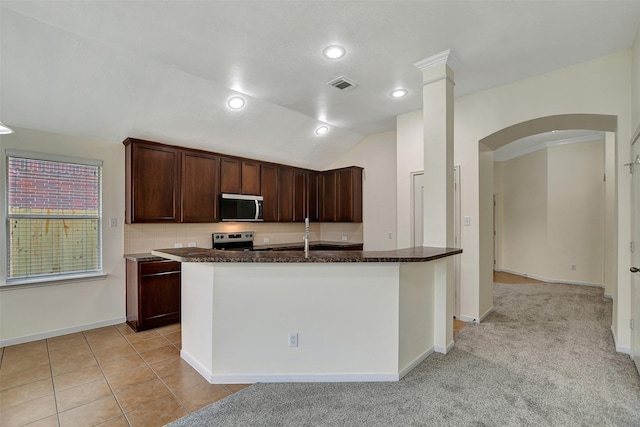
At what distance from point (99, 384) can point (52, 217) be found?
2.15 meters

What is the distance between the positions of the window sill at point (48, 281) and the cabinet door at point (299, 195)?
3142 mm

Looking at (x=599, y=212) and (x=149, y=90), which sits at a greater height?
(x=149, y=90)

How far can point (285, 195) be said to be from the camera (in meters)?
5.74

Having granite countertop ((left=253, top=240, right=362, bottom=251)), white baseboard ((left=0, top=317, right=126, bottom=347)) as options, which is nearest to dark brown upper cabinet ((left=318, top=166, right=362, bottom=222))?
granite countertop ((left=253, top=240, right=362, bottom=251))

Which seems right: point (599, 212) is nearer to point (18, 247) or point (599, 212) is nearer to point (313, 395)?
point (313, 395)

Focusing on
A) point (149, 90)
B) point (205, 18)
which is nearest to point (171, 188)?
point (149, 90)

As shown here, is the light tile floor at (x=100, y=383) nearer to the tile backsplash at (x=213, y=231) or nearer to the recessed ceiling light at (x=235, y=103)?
the tile backsplash at (x=213, y=231)

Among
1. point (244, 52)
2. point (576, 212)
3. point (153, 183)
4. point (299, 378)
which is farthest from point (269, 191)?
point (576, 212)

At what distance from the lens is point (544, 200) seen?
6562 mm

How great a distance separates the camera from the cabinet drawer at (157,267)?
374 centimetres

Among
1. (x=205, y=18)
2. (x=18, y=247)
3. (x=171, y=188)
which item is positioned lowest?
(x=18, y=247)

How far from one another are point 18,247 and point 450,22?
190 inches

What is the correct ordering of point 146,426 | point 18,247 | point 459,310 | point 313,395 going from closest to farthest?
point 146,426
point 313,395
point 18,247
point 459,310

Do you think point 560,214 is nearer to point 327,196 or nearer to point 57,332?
point 327,196
